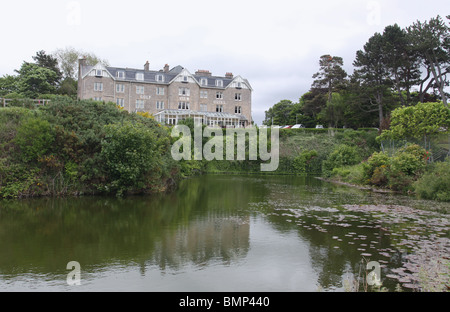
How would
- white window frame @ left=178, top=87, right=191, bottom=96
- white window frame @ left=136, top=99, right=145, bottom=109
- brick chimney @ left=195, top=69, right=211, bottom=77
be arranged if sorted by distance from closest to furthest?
white window frame @ left=136, top=99, right=145, bottom=109 → white window frame @ left=178, top=87, right=191, bottom=96 → brick chimney @ left=195, top=69, right=211, bottom=77

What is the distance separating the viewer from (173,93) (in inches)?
2335

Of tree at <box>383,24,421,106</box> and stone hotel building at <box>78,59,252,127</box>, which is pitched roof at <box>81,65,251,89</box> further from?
tree at <box>383,24,421,106</box>

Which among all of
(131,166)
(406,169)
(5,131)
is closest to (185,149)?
(131,166)

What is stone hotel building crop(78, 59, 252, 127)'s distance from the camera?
5628 cm

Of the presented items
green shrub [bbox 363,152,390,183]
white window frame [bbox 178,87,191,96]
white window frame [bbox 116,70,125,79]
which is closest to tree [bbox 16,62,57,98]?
white window frame [bbox 116,70,125,79]

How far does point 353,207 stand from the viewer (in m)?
17.9

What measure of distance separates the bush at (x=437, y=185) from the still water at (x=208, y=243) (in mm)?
1996

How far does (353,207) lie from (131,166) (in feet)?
41.3

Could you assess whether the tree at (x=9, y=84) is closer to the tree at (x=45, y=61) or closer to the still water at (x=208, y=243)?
the tree at (x=45, y=61)

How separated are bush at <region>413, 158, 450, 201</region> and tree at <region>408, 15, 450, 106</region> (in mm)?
25260

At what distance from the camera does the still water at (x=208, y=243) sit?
7.90 metres

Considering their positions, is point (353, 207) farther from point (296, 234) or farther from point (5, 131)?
point (5, 131)

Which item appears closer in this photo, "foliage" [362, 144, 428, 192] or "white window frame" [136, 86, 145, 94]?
"foliage" [362, 144, 428, 192]
